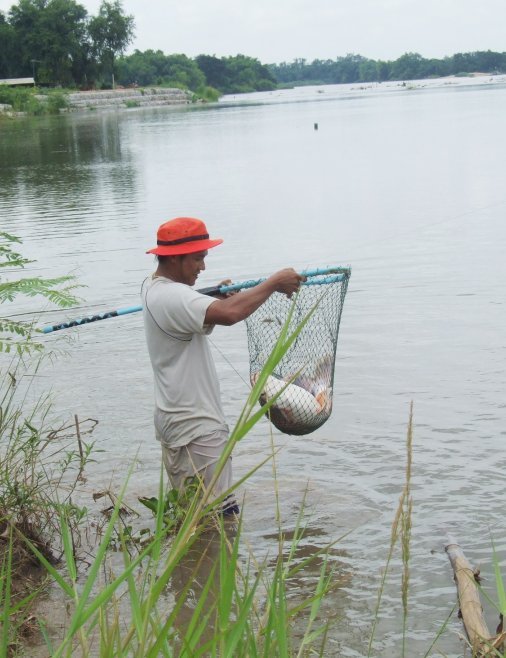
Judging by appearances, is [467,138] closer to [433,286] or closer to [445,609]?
[433,286]

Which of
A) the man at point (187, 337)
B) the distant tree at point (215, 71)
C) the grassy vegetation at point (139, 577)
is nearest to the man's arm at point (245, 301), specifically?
the man at point (187, 337)

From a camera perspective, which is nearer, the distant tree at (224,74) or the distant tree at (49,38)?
the distant tree at (49,38)

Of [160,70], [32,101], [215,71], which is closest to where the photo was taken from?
[32,101]

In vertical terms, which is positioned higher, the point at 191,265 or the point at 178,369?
the point at 191,265

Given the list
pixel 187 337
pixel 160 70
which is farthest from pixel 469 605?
pixel 160 70

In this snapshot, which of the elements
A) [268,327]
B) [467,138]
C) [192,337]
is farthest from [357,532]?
[467,138]

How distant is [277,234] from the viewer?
1634 centimetres

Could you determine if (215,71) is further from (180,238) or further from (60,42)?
(180,238)

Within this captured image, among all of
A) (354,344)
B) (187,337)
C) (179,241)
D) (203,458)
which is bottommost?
(354,344)

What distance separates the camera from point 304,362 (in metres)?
4.93

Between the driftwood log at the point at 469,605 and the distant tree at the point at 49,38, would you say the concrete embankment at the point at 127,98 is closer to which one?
the distant tree at the point at 49,38

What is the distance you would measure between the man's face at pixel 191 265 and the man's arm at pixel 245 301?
0.27 meters

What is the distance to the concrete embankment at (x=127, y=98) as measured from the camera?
Result: 319 feet

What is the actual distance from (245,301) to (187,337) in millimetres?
378
